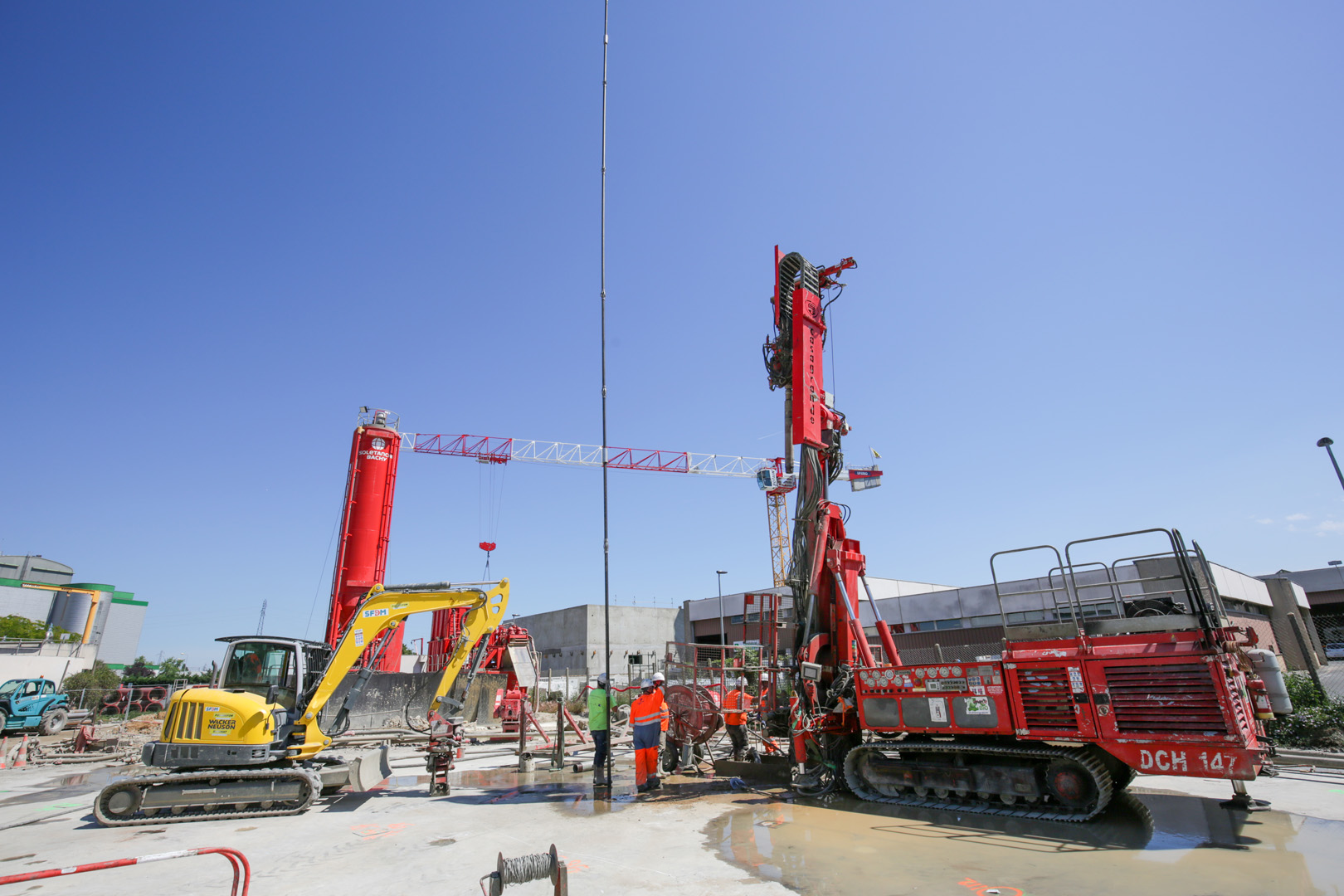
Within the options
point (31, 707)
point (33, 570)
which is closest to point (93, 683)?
point (31, 707)

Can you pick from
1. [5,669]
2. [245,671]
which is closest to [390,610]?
[245,671]

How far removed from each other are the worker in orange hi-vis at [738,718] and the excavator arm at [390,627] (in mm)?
4429

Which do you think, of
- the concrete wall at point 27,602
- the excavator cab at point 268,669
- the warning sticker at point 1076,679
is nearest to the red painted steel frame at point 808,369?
the warning sticker at point 1076,679

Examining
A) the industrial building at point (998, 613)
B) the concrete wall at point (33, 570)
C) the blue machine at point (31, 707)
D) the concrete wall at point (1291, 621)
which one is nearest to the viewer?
the blue machine at point (31, 707)

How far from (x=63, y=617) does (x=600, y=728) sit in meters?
72.4

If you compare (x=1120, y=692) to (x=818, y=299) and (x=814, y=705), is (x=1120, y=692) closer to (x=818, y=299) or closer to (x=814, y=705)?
(x=814, y=705)

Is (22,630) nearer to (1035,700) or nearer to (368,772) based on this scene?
(368,772)

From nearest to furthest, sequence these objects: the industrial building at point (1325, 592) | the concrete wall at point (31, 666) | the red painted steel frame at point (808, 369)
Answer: the red painted steel frame at point (808, 369)
the concrete wall at point (31, 666)
the industrial building at point (1325, 592)

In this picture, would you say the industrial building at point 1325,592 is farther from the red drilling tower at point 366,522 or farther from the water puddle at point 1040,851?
the red drilling tower at point 366,522

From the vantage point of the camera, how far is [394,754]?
16.3m

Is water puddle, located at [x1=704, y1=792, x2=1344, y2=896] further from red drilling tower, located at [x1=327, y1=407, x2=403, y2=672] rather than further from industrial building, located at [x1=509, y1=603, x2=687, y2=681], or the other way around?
industrial building, located at [x1=509, y1=603, x2=687, y2=681]

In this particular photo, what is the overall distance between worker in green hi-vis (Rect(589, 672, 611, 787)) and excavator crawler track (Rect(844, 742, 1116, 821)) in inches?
152

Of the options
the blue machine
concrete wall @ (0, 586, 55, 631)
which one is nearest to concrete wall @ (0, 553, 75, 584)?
concrete wall @ (0, 586, 55, 631)

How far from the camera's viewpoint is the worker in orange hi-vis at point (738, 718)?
38.0ft
